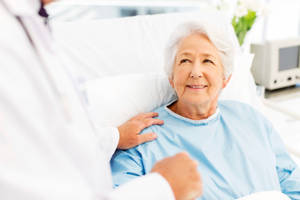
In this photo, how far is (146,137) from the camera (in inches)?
44.9

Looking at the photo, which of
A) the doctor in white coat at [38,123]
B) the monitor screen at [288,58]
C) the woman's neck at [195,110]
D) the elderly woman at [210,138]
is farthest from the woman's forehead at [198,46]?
the monitor screen at [288,58]

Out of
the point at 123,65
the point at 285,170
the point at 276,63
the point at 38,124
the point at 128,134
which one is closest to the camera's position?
the point at 38,124

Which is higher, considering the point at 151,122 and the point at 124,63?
the point at 124,63

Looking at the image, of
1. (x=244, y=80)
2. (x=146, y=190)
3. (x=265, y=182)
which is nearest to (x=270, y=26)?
(x=244, y=80)

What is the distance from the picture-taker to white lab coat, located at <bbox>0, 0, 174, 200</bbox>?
1.29 feet

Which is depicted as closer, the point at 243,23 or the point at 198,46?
the point at 198,46

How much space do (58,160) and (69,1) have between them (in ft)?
6.57

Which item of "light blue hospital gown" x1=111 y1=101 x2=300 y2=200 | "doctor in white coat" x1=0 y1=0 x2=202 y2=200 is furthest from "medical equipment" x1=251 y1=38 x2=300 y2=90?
"doctor in white coat" x1=0 y1=0 x2=202 y2=200

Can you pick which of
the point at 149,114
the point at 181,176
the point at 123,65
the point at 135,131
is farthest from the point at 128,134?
the point at 181,176

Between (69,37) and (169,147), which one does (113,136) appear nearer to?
(169,147)

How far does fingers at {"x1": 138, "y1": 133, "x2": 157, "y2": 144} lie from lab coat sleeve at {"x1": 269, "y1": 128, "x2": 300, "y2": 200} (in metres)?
0.51

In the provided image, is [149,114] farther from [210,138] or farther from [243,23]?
[243,23]

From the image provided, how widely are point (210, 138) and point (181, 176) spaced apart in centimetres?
63

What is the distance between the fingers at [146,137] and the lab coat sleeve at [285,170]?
0.51 m
